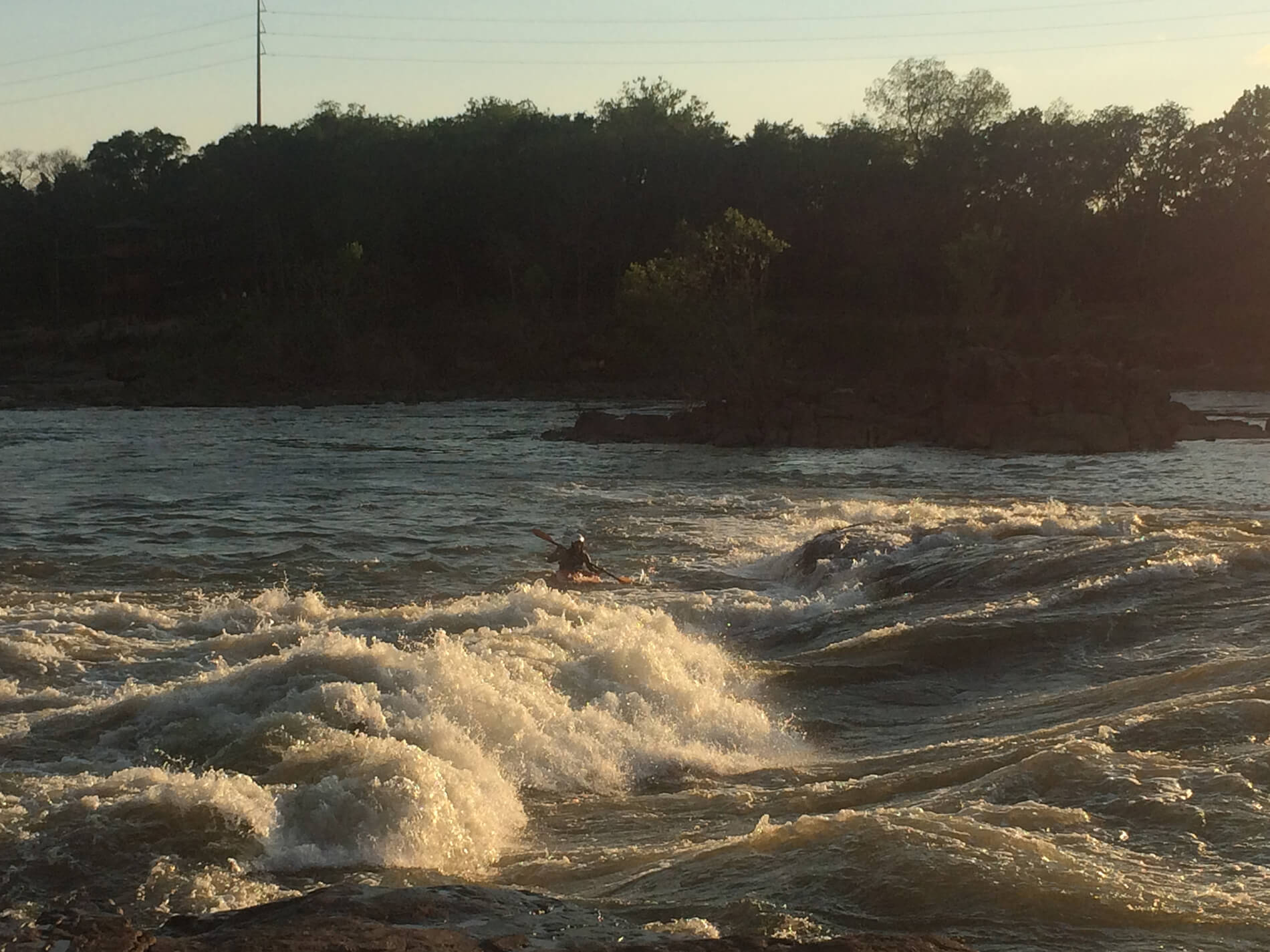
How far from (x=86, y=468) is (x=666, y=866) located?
87.9 ft

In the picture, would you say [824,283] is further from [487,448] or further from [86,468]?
[86,468]

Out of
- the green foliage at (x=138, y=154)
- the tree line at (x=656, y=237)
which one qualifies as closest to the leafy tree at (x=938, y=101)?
the tree line at (x=656, y=237)

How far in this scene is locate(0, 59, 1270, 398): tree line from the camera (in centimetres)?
6322

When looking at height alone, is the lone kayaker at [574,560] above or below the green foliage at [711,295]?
below

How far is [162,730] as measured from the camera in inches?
379

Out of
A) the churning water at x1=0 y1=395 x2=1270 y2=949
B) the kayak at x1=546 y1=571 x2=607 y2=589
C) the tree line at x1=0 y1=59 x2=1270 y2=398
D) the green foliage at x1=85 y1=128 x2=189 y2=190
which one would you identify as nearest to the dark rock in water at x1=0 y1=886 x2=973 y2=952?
the churning water at x1=0 y1=395 x2=1270 y2=949

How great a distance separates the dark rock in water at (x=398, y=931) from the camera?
216 inches

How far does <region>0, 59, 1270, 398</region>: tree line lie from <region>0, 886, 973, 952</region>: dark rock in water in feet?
148

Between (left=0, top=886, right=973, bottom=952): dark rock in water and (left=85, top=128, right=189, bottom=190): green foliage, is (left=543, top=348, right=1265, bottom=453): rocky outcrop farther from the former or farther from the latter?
(left=85, top=128, right=189, bottom=190): green foliage

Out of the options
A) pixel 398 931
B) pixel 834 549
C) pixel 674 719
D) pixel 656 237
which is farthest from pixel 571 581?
pixel 656 237

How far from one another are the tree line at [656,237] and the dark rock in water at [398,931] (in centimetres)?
4513

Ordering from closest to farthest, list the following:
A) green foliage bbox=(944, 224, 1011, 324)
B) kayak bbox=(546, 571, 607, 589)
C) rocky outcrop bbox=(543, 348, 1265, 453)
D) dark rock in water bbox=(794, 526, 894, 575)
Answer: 1. kayak bbox=(546, 571, 607, 589)
2. dark rock in water bbox=(794, 526, 894, 575)
3. rocky outcrop bbox=(543, 348, 1265, 453)
4. green foliage bbox=(944, 224, 1011, 324)

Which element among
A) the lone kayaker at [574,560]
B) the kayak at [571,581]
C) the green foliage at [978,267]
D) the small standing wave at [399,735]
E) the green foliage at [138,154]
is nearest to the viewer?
the small standing wave at [399,735]

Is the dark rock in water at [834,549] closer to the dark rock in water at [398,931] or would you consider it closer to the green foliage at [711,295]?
the dark rock in water at [398,931]
